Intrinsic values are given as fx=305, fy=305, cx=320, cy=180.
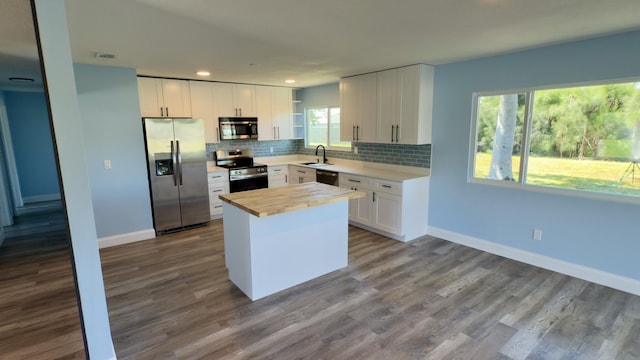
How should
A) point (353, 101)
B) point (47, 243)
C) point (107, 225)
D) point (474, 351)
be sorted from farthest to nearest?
point (353, 101) → point (107, 225) → point (47, 243) → point (474, 351)

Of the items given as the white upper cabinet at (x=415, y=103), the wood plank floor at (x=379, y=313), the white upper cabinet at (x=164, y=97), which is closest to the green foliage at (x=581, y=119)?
the white upper cabinet at (x=415, y=103)

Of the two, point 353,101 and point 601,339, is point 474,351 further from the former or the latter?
point 353,101

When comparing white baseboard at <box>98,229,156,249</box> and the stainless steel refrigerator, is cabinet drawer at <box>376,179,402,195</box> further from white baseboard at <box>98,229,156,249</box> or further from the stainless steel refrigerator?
white baseboard at <box>98,229,156,249</box>

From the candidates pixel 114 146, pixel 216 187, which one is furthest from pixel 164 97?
pixel 216 187

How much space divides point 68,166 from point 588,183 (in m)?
4.56

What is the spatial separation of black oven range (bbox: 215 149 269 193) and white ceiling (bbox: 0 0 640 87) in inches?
84.1

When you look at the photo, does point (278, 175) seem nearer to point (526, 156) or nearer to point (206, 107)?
point (206, 107)

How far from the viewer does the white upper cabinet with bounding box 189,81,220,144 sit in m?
5.20

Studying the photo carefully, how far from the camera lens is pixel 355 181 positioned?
15.9ft

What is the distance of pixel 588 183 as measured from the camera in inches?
128

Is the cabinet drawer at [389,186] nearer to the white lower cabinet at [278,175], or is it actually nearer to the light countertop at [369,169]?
the light countertop at [369,169]

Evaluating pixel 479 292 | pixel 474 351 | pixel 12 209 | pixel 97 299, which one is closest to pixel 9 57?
pixel 12 209

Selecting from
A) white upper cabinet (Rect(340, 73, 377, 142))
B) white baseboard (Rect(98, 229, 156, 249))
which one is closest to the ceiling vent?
white baseboard (Rect(98, 229, 156, 249))

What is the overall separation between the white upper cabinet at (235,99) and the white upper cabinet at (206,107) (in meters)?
0.11
